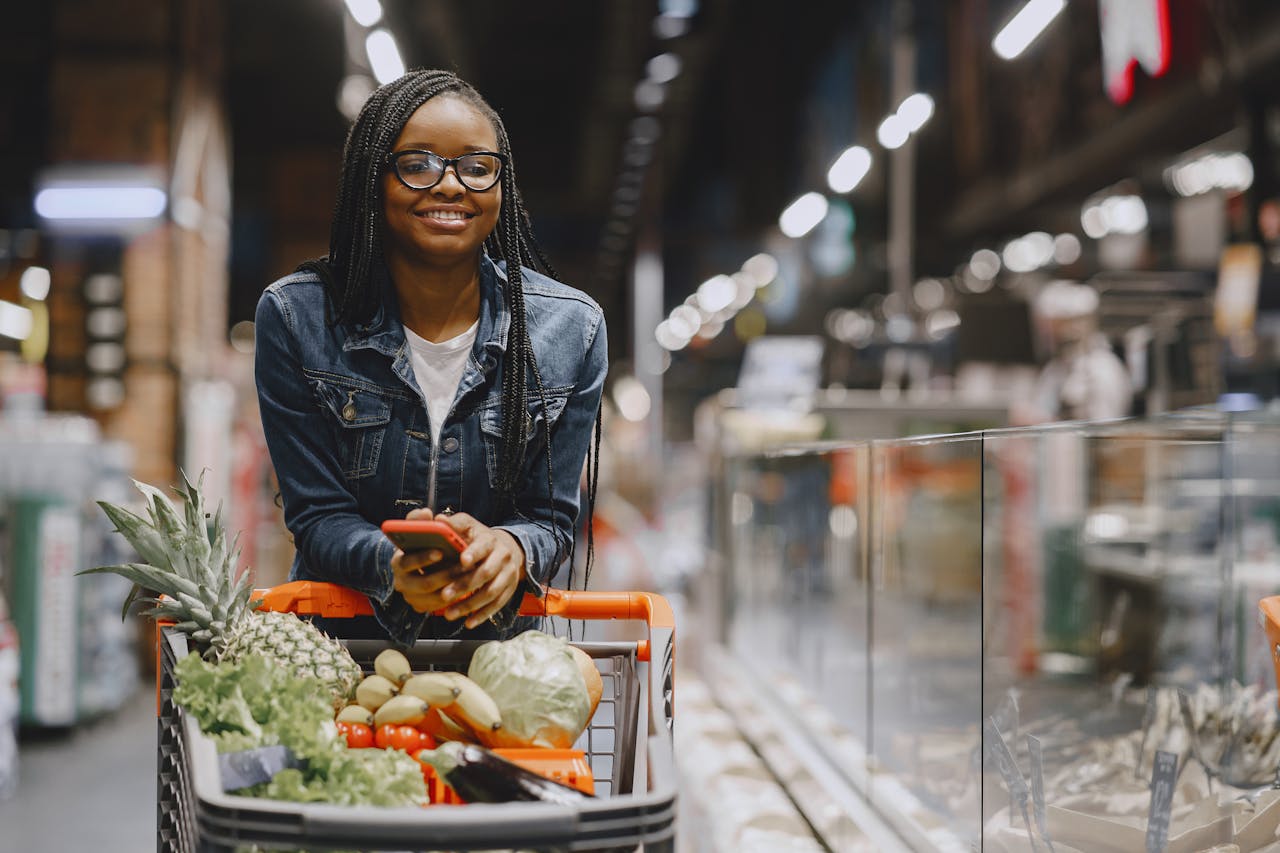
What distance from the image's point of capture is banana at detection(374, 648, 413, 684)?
154 centimetres

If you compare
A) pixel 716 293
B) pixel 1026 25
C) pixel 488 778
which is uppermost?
pixel 716 293

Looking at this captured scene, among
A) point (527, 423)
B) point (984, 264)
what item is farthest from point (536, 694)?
point (984, 264)

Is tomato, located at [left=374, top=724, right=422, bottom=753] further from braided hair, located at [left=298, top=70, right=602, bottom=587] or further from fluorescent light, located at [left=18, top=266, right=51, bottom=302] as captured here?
fluorescent light, located at [left=18, top=266, right=51, bottom=302]

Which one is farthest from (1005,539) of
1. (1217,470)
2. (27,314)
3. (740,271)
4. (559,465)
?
(740,271)

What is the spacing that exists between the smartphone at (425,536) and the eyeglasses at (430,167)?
546 mm

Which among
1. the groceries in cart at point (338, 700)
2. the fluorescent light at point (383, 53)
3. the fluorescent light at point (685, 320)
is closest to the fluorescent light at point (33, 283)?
the fluorescent light at point (383, 53)

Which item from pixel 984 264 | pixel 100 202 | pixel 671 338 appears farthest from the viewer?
pixel 671 338

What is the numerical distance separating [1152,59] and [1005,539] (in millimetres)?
3011

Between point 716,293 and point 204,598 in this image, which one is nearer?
point 204,598

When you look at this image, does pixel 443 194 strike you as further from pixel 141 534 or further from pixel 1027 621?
pixel 1027 621

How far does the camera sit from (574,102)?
16953mm

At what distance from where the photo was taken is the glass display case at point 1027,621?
2.46m

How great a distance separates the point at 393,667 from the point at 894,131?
893cm

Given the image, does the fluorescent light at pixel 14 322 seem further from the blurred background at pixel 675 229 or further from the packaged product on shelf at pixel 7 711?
the packaged product on shelf at pixel 7 711
